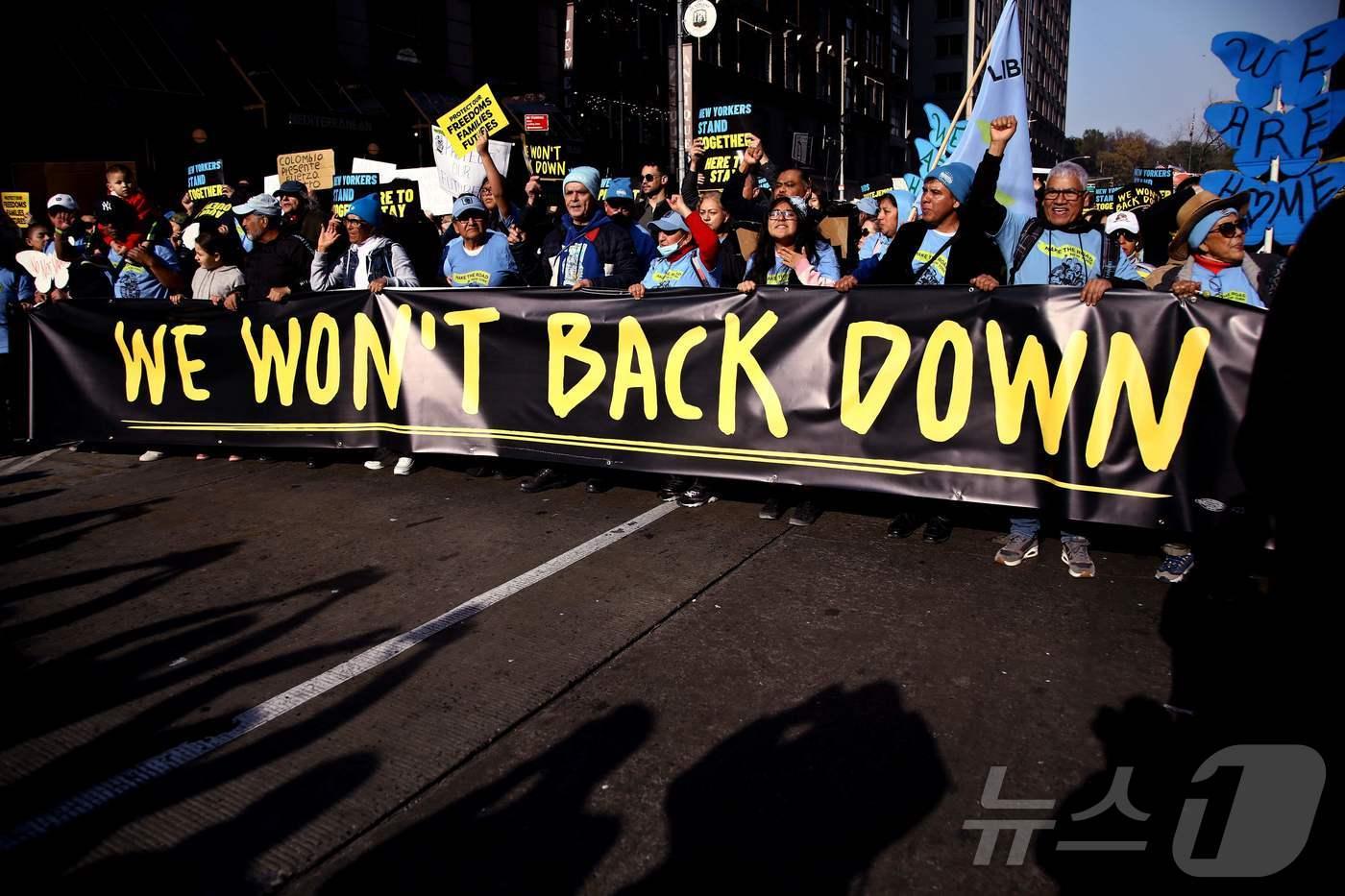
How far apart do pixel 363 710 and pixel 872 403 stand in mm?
2956

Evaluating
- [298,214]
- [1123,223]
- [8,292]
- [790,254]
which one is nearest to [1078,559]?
[790,254]

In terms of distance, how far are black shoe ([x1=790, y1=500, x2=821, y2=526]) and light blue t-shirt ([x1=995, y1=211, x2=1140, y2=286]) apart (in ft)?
5.56

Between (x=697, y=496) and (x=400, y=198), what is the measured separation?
8799mm

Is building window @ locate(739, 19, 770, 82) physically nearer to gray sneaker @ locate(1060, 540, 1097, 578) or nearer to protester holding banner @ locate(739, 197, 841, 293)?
protester holding banner @ locate(739, 197, 841, 293)

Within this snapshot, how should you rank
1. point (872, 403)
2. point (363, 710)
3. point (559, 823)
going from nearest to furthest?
1. point (559, 823)
2. point (363, 710)
3. point (872, 403)

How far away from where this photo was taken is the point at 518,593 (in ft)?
14.3

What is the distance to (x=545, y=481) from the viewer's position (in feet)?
20.6

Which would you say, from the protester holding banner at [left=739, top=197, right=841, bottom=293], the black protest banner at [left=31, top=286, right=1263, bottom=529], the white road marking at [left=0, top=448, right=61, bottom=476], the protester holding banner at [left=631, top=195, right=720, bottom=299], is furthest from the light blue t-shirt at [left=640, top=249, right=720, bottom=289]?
the white road marking at [left=0, top=448, right=61, bottom=476]

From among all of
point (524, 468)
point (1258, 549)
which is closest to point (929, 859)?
point (1258, 549)

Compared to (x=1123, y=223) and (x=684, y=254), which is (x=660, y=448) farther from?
(x=1123, y=223)

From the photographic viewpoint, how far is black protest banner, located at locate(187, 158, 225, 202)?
1245cm

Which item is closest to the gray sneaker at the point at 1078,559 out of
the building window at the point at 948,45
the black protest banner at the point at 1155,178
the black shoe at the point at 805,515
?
the black shoe at the point at 805,515

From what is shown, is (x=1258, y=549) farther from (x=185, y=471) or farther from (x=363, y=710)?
(x=185, y=471)

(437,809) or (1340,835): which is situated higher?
(1340,835)
